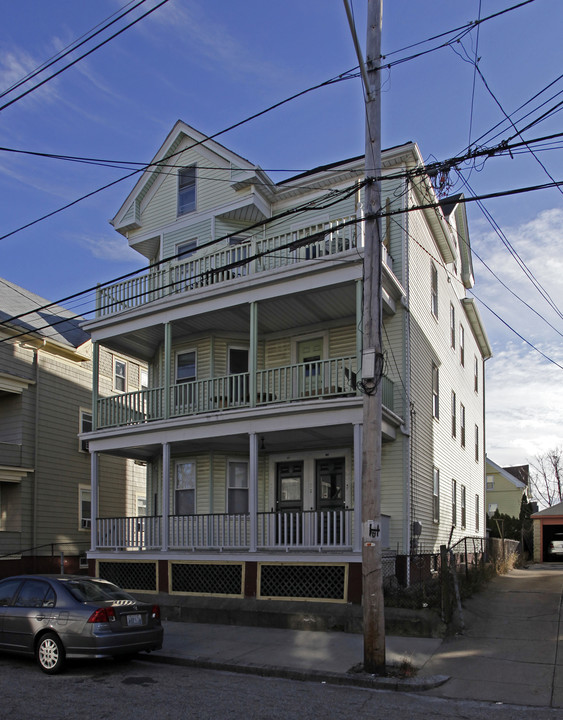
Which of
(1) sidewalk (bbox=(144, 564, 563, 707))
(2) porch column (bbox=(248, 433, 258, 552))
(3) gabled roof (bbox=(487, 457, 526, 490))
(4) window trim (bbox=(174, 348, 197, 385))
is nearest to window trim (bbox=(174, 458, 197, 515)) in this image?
(4) window trim (bbox=(174, 348, 197, 385))

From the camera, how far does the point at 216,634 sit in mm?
12781

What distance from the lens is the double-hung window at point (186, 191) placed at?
810 inches

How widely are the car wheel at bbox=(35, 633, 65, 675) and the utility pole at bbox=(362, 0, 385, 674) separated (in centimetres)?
422

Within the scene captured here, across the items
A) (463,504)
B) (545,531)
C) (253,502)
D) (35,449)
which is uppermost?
(35,449)

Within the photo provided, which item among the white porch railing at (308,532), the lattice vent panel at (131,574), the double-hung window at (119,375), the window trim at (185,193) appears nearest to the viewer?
the white porch railing at (308,532)

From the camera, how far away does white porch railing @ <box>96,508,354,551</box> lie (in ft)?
47.2

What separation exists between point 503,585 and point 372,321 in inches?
431

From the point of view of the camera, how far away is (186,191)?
68.1 feet

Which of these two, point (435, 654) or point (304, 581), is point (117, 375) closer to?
point (304, 581)

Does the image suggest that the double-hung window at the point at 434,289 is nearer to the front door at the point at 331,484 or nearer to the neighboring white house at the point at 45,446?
the front door at the point at 331,484

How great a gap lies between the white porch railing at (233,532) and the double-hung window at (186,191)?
8.98 m

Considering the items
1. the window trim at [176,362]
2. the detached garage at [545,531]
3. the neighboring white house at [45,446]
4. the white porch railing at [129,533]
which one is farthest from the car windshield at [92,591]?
the detached garage at [545,531]

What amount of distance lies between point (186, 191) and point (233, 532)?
1029 cm

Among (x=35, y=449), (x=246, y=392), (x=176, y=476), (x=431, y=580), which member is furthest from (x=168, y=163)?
(x=431, y=580)
